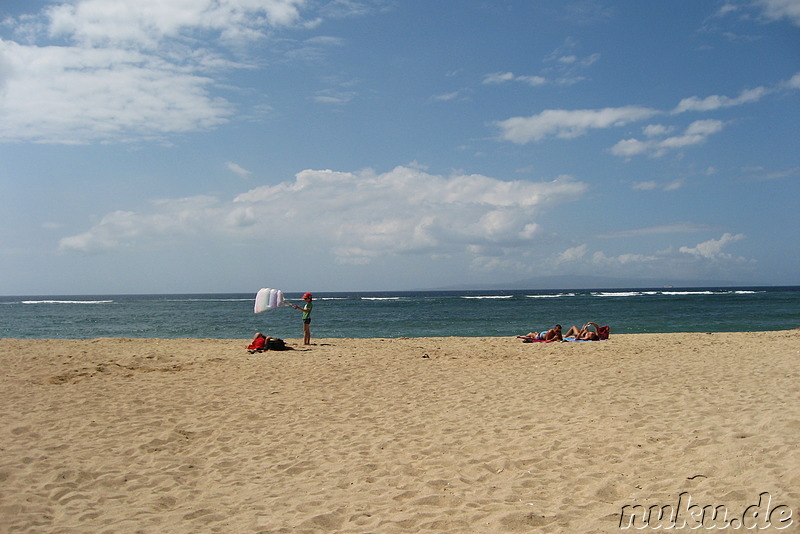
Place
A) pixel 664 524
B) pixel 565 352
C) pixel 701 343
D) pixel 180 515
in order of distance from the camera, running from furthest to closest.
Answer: pixel 701 343, pixel 565 352, pixel 180 515, pixel 664 524

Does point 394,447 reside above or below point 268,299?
below

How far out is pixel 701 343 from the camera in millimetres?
15328

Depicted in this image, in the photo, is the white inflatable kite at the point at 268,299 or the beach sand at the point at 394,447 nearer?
the beach sand at the point at 394,447

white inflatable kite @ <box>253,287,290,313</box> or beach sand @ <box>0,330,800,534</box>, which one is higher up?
white inflatable kite @ <box>253,287,290,313</box>

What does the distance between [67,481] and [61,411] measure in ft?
9.89

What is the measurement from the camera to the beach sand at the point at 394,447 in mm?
4230

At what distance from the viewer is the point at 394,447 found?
19.7ft

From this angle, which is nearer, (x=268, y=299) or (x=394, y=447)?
(x=394, y=447)

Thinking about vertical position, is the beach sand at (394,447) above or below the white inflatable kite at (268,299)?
below

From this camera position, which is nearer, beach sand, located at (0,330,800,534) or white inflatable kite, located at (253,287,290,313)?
beach sand, located at (0,330,800,534)

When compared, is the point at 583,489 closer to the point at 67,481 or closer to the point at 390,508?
the point at 390,508

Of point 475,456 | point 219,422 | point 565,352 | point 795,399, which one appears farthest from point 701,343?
point 219,422

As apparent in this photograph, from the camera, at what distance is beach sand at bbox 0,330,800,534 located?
4.23m

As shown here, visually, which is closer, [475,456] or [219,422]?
[475,456]
